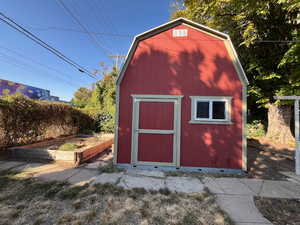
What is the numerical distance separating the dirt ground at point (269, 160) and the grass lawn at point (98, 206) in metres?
2.73

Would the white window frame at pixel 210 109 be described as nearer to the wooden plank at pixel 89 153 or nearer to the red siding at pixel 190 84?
the red siding at pixel 190 84

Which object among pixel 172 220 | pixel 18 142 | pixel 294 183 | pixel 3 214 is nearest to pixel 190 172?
pixel 172 220

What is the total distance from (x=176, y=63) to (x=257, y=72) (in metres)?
6.48

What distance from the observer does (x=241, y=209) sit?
8.10ft

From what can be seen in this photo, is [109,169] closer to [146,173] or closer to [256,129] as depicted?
[146,173]

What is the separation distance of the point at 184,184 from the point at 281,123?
765cm

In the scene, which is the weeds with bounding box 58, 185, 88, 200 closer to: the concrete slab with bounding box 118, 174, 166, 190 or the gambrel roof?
the concrete slab with bounding box 118, 174, 166, 190

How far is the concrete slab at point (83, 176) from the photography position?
3350 mm

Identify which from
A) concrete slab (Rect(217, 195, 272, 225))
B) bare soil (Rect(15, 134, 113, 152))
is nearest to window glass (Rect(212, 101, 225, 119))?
concrete slab (Rect(217, 195, 272, 225))

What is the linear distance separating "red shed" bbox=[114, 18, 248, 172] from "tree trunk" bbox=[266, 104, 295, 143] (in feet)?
17.2

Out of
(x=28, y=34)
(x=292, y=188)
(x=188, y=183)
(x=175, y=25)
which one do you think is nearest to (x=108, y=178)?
(x=188, y=183)

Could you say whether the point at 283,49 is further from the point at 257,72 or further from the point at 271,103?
the point at 271,103

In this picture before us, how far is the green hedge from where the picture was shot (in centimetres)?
495

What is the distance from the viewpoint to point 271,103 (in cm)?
743
